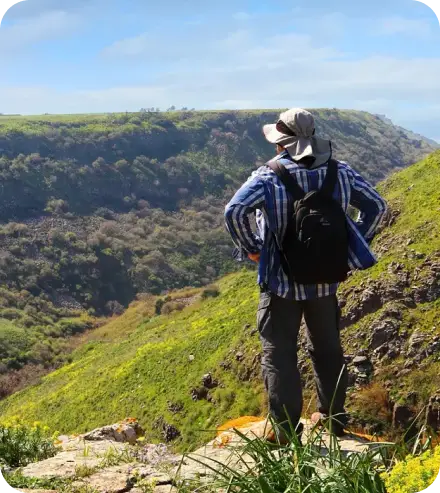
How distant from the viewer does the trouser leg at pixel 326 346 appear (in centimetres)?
Result: 344

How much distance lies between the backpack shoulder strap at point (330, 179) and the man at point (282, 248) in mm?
14

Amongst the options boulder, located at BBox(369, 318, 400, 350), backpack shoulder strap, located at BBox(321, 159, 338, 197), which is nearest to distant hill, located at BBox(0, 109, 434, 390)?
boulder, located at BBox(369, 318, 400, 350)

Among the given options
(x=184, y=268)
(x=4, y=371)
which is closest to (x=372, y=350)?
(x=4, y=371)

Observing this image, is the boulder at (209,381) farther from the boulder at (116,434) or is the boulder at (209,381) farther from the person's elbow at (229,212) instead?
the person's elbow at (229,212)

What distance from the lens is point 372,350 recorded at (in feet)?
21.9

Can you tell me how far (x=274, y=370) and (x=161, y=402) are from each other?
6582mm

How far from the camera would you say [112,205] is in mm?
72375

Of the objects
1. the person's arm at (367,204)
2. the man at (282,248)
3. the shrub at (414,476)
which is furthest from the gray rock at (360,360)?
the shrub at (414,476)

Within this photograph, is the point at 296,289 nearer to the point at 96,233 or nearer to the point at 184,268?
the point at 184,268

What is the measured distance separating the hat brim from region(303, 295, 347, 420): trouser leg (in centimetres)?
77

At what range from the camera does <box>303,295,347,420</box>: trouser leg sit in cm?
344

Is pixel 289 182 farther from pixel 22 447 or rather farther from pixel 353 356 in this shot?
pixel 353 356

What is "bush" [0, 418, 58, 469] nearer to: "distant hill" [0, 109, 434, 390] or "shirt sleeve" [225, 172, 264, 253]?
"shirt sleeve" [225, 172, 264, 253]

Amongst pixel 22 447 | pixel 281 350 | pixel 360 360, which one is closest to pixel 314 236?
pixel 281 350
